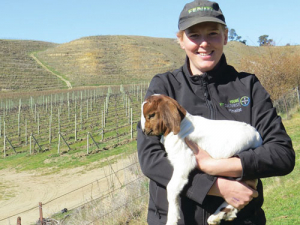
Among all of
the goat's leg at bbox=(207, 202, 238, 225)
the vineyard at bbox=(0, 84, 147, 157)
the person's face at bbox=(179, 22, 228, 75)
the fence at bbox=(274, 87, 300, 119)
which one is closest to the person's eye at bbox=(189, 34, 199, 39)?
the person's face at bbox=(179, 22, 228, 75)

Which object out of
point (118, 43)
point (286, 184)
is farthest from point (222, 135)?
point (118, 43)

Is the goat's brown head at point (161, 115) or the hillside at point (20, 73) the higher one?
the goat's brown head at point (161, 115)

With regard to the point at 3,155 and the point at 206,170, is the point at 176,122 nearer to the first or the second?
the point at 206,170

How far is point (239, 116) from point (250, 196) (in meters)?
0.55

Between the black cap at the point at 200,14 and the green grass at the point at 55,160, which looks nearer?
the black cap at the point at 200,14

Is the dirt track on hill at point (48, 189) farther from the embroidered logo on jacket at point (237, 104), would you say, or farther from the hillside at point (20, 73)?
the hillside at point (20, 73)

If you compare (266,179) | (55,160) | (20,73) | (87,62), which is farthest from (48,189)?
(87,62)

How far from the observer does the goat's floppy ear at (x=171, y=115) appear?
7.23 ft

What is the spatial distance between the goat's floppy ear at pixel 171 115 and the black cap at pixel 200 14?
24.0 inches

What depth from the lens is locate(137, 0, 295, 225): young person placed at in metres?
2.19

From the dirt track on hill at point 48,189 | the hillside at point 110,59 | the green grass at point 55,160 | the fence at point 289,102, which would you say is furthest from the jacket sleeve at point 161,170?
the hillside at point 110,59

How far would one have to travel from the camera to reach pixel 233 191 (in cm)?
219

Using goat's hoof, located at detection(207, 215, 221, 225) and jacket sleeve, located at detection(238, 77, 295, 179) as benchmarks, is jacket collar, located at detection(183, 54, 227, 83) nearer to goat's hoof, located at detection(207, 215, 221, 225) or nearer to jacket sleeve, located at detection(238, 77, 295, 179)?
jacket sleeve, located at detection(238, 77, 295, 179)

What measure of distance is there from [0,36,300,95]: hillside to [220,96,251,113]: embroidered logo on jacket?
67190mm
